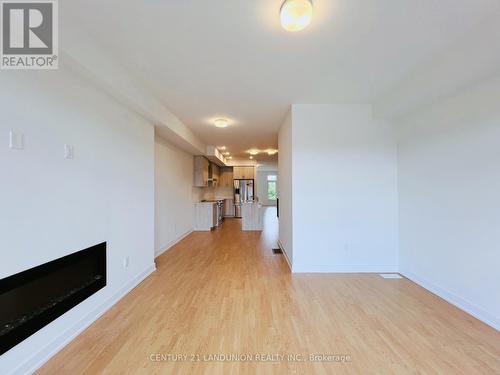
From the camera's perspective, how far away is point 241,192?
34.3ft

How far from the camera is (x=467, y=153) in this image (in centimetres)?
245

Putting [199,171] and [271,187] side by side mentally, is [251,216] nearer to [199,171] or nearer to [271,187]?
[199,171]

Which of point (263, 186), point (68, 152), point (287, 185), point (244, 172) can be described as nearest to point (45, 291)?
point (68, 152)

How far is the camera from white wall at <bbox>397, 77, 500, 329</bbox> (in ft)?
7.27

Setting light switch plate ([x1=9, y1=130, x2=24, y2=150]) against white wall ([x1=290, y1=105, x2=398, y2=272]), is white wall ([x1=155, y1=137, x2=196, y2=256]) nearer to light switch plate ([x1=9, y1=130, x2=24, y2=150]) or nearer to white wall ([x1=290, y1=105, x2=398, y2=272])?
white wall ([x1=290, y1=105, x2=398, y2=272])

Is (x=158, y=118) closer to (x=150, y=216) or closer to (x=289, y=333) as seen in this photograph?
(x=150, y=216)

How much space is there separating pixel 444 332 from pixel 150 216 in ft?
12.5

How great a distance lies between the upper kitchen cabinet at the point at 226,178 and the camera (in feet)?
34.5

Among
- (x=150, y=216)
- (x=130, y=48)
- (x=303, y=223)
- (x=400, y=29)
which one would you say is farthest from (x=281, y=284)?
(x=130, y=48)

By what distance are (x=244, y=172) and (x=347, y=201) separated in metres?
7.67

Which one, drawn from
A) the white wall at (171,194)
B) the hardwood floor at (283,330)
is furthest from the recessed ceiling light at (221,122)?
the hardwood floor at (283,330)

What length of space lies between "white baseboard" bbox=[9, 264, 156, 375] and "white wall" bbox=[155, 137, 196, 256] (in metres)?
1.86

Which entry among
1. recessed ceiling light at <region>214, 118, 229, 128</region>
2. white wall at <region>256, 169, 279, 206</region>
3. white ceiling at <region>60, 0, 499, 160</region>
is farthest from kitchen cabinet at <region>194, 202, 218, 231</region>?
white wall at <region>256, 169, 279, 206</region>

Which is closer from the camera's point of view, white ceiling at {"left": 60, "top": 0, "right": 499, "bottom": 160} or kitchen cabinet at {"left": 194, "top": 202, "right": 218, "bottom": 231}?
white ceiling at {"left": 60, "top": 0, "right": 499, "bottom": 160}
